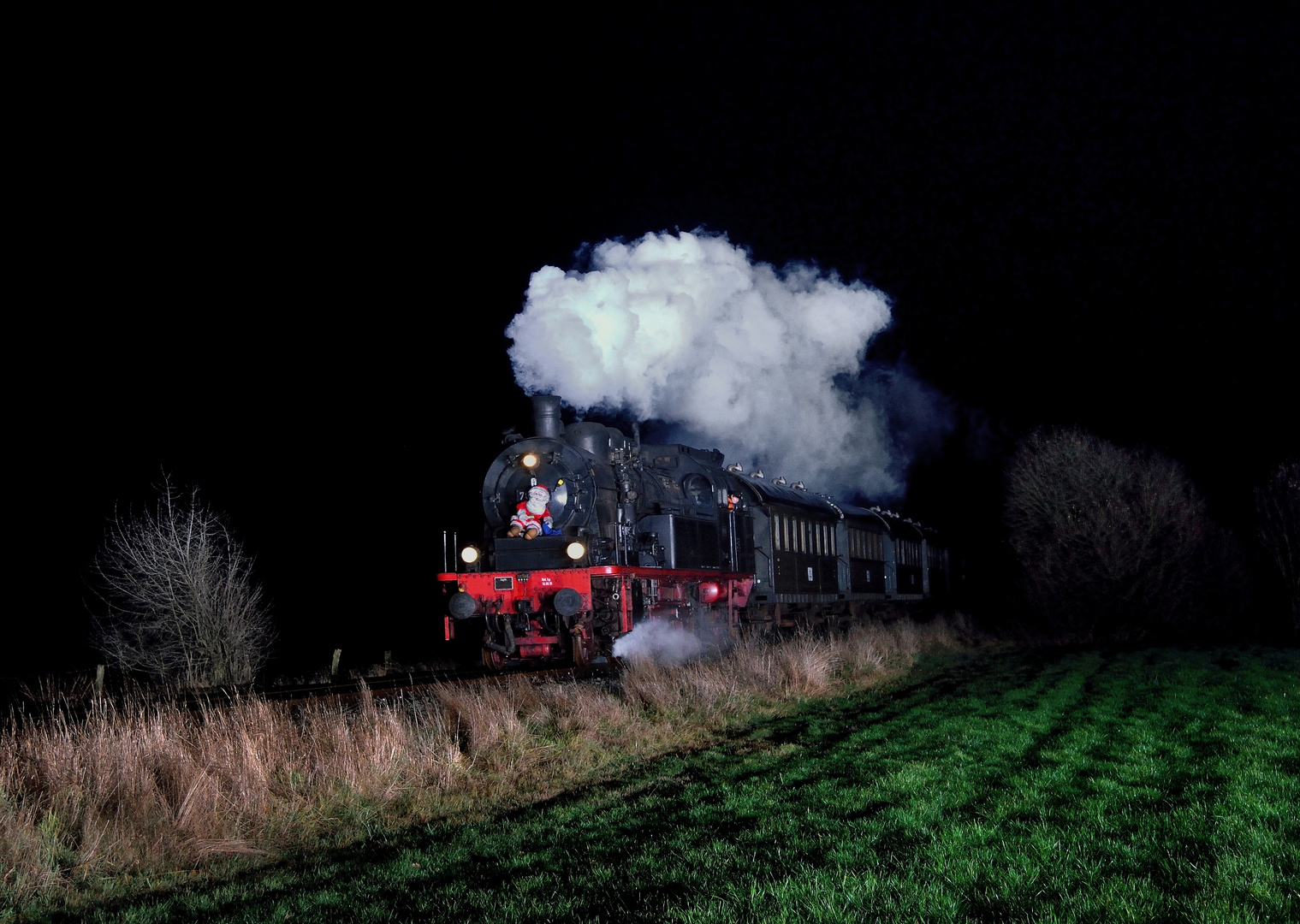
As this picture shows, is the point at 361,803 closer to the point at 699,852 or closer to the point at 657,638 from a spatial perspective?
the point at 699,852

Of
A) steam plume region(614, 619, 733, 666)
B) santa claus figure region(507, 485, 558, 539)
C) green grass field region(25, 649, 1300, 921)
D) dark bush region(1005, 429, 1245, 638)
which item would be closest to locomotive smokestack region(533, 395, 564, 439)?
santa claus figure region(507, 485, 558, 539)

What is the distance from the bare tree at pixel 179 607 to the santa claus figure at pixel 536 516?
5.24 metres

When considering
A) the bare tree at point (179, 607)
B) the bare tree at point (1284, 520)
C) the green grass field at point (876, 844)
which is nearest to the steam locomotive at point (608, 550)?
the bare tree at point (179, 607)

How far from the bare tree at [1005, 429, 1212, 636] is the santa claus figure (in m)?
Answer: 17.6

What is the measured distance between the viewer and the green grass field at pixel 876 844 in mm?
5098

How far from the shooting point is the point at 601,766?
9.14 meters

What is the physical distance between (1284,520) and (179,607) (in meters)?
31.0

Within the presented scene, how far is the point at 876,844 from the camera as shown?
6086mm

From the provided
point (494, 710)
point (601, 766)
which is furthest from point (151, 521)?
point (601, 766)

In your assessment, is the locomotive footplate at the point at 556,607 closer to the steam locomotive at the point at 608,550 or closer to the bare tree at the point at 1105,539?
the steam locomotive at the point at 608,550

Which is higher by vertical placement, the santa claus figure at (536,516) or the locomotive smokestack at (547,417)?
the locomotive smokestack at (547,417)

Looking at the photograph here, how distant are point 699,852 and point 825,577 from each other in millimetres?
17855

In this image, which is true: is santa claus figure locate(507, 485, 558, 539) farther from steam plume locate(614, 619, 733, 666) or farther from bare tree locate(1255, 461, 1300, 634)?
bare tree locate(1255, 461, 1300, 634)

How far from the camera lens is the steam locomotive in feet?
51.3
